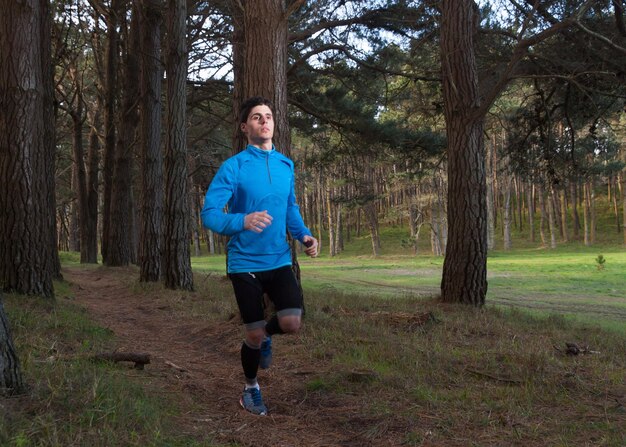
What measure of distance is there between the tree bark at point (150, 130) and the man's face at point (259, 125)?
1078 cm

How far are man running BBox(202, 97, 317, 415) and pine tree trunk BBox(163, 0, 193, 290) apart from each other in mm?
8444

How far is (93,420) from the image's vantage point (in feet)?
10.2

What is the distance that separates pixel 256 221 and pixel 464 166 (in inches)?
281

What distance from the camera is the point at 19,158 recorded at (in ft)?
27.5

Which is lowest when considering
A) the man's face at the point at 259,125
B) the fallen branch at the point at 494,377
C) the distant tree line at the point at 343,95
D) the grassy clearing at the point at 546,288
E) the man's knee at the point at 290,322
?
the grassy clearing at the point at 546,288

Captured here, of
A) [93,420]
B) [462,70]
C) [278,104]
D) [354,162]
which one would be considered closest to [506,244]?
[354,162]

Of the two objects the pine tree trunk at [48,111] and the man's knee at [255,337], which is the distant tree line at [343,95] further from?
the man's knee at [255,337]

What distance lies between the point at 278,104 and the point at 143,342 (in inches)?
132

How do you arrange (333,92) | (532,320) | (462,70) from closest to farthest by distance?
(532,320) → (462,70) → (333,92)

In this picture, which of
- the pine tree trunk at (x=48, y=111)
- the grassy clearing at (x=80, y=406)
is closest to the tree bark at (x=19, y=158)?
the pine tree trunk at (x=48, y=111)

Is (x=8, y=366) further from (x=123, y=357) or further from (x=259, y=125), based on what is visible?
(x=259, y=125)

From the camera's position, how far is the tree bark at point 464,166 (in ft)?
32.9

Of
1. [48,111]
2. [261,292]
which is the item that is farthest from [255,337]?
[48,111]

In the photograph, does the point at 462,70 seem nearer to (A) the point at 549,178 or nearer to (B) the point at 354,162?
(A) the point at 549,178
